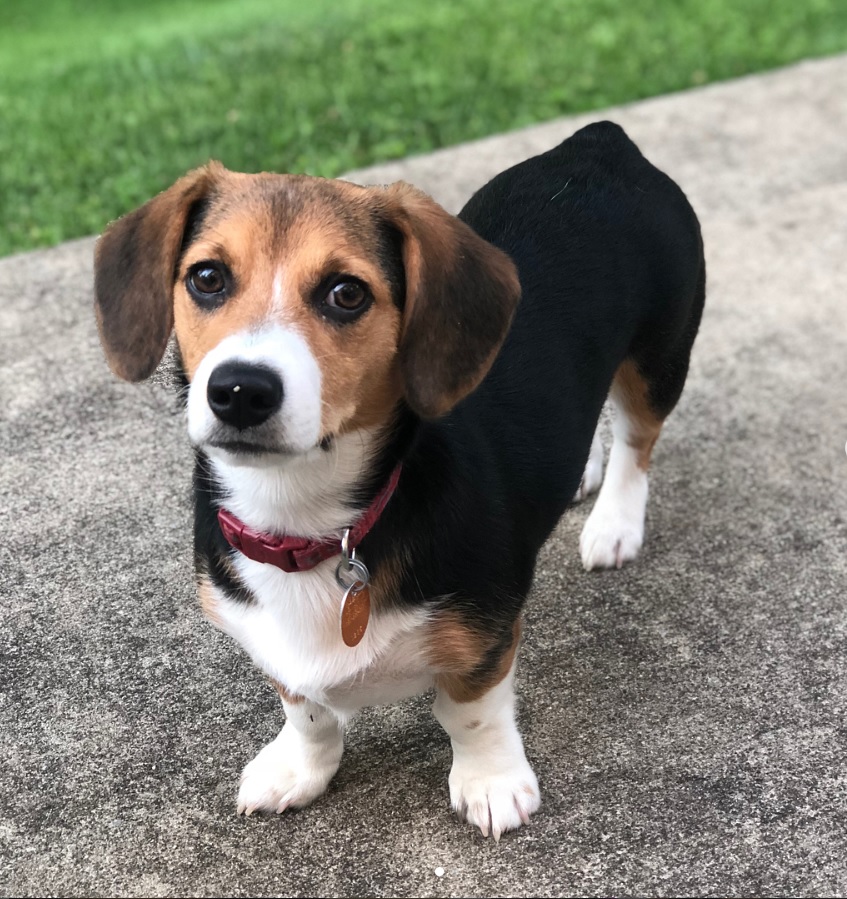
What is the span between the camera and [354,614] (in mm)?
2408

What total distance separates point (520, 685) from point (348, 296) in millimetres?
1441

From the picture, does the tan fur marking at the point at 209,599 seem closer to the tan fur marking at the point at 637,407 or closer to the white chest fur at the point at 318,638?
the white chest fur at the point at 318,638

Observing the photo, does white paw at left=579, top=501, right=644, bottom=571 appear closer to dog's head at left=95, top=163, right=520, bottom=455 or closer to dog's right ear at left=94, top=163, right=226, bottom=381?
dog's head at left=95, top=163, right=520, bottom=455

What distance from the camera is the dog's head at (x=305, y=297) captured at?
211 centimetres

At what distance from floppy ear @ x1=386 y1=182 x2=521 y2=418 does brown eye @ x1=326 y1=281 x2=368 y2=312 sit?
115 millimetres

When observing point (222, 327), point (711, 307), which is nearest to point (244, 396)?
point (222, 327)

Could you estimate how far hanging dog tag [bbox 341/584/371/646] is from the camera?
2.40 metres

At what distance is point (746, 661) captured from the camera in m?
3.21

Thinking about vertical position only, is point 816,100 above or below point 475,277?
below

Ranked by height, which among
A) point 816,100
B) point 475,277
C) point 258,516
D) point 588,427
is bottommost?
point 816,100

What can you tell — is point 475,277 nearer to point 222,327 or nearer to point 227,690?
point 222,327

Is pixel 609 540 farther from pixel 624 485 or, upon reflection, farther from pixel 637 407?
pixel 637 407

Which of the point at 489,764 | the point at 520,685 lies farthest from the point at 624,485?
the point at 489,764

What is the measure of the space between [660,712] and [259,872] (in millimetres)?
1211
